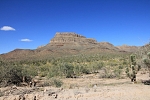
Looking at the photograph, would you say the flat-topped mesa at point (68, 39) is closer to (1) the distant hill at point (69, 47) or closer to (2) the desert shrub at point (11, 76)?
(1) the distant hill at point (69, 47)

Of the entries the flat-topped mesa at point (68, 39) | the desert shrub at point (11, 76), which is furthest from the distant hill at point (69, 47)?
the desert shrub at point (11, 76)

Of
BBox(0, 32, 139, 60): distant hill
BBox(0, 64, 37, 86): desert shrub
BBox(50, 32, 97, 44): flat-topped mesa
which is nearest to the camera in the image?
BBox(0, 64, 37, 86): desert shrub

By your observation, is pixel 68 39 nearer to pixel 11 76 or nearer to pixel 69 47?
pixel 69 47

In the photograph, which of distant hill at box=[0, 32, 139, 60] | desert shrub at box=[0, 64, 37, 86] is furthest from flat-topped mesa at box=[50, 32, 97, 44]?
desert shrub at box=[0, 64, 37, 86]

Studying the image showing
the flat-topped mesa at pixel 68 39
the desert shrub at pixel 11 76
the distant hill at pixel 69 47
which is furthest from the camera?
the flat-topped mesa at pixel 68 39

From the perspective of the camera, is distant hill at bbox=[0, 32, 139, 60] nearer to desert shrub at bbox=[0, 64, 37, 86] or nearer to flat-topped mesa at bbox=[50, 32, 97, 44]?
flat-topped mesa at bbox=[50, 32, 97, 44]

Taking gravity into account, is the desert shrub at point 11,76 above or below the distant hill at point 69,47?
below

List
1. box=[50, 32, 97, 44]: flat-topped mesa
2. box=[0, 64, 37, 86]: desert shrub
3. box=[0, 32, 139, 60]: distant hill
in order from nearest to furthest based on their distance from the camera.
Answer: box=[0, 64, 37, 86]: desert shrub → box=[0, 32, 139, 60]: distant hill → box=[50, 32, 97, 44]: flat-topped mesa

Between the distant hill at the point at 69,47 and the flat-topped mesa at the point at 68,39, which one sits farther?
the flat-topped mesa at the point at 68,39

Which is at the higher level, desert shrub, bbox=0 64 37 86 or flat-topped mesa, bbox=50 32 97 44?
flat-topped mesa, bbox=50 32 97 44

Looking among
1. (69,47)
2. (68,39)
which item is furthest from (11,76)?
(68,39)

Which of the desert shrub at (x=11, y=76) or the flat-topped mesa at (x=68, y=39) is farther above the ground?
the flat-topped mesa at (x=68, y=39)

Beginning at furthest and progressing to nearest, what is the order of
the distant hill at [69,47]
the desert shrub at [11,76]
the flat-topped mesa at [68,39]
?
the flat-topped mesa at [68,39] → the distant hill at [69,47] → the desert shrub at [11,76]

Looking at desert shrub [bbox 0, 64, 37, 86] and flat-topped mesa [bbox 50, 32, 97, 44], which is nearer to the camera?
desert shrub [bbox 0, 64, 37, 86]
